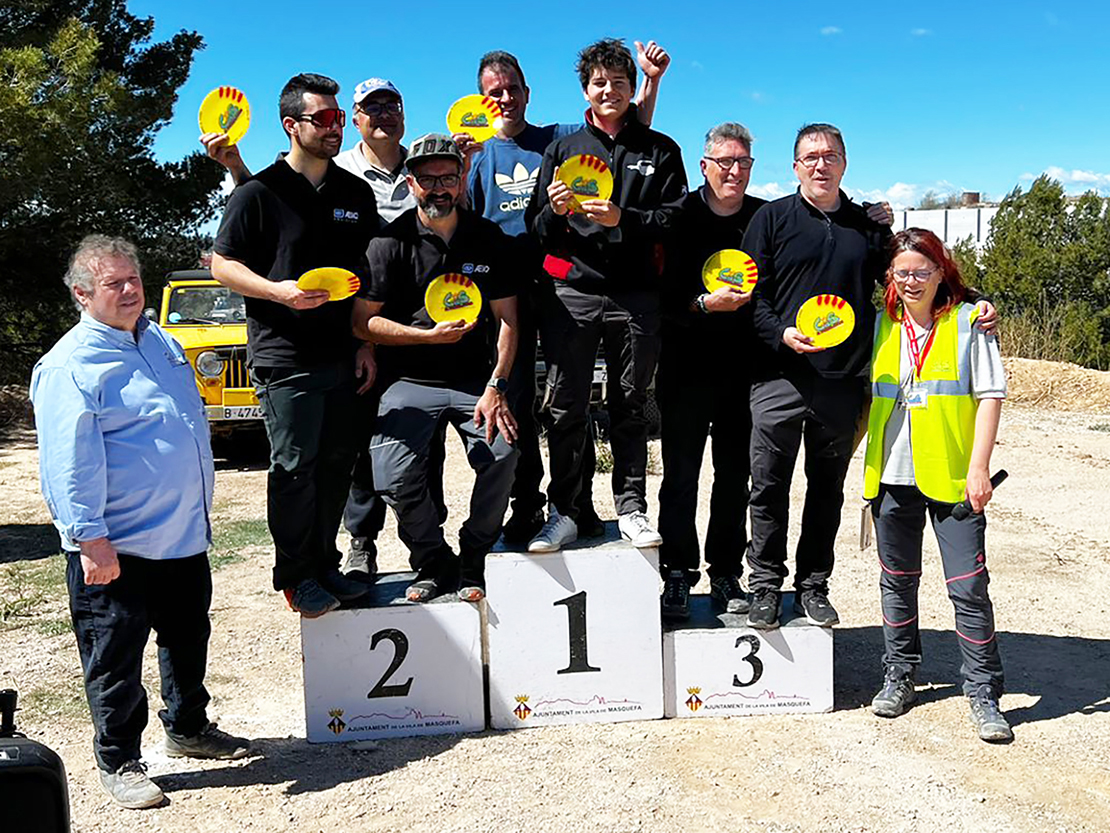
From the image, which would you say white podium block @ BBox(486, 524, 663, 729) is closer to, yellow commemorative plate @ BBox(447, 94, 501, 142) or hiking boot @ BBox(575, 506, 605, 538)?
hiking boot @ BBox(575, 506, 605, 538)

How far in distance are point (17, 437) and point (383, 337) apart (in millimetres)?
12705

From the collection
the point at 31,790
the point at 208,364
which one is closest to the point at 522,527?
the point at 31,790

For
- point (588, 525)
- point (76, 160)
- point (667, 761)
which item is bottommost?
point (667, 761)

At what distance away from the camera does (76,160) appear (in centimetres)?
1446

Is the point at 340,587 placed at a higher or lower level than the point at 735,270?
lower

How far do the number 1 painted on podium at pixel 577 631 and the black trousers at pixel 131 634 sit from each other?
4.70 feet

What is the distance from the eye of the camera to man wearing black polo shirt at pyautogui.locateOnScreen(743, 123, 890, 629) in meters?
4.20

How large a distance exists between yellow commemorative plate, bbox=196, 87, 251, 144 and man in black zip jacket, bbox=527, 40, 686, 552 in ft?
4.03

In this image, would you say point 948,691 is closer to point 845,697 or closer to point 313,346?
point 845,697

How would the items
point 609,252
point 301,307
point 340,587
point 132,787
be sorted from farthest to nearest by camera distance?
point 340,587 < point 609,252 < point 301,307 < point 132,787

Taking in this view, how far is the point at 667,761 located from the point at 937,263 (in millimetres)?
2251

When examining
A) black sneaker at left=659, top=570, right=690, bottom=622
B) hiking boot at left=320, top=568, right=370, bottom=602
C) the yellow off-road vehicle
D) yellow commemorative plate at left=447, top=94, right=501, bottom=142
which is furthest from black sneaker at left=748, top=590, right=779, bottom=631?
the yellow off-road vehicle

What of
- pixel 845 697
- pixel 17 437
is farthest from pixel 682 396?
pixel 17 437

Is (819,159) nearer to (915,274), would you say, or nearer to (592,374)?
(915,274)
